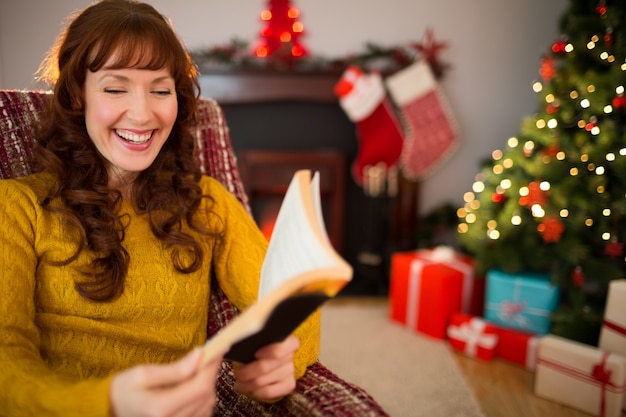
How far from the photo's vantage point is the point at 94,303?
0.90 metres

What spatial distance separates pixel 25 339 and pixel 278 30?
92.8 inches

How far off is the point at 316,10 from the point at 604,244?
6.15 feet

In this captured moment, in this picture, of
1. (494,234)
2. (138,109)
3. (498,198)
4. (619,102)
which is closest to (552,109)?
(619,102)

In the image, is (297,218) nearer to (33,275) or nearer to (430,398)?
(33,275)

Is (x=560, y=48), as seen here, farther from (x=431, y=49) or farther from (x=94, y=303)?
(x=94, y=303)

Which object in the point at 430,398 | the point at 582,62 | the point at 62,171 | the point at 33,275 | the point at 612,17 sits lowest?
the point at 430,398

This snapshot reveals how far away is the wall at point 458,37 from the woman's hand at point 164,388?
2.33 metres

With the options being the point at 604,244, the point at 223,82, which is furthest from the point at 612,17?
the point at 223,82

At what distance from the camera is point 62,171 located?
959mm

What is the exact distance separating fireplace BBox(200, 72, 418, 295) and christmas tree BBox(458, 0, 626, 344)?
0.73 meters

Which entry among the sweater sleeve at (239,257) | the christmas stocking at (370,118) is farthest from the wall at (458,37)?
the sweater sleeve at (239,257)

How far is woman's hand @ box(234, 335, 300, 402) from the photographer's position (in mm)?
797

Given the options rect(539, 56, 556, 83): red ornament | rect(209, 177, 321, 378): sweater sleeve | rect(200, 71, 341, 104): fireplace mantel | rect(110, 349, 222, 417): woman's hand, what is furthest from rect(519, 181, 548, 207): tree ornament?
rect(110, 349, 222, 417): woman's hand

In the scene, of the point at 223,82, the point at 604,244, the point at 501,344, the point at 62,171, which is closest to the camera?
the point at 62,171
